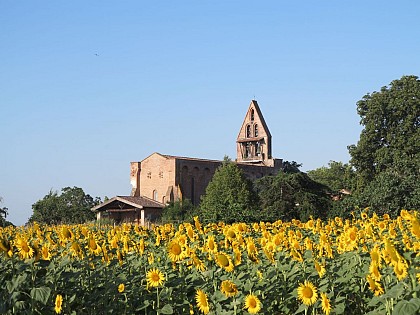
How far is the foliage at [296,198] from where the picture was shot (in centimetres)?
2883

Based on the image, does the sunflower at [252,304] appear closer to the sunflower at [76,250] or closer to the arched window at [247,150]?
the sunflower at [76,250]

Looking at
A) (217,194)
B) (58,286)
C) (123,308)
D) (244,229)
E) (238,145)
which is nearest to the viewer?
(58,286)

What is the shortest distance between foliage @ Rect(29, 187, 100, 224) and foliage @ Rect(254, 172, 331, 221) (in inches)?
871

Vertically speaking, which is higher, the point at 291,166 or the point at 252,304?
the point at 291,166

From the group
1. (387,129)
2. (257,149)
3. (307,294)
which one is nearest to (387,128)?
(387,129)

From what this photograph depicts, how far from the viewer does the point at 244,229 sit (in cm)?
765

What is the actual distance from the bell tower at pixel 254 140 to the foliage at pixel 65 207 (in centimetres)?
1693

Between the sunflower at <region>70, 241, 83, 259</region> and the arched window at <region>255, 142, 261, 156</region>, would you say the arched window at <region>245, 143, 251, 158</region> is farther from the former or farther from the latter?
the sunflower at <region>70, 241, 83, 259</region>

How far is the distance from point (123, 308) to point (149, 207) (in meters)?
46.7

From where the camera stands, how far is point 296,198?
29625 mm

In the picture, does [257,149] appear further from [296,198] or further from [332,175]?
[296,198]

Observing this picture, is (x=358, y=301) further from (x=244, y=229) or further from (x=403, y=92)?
(x=403, y=92)

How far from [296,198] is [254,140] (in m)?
38.5

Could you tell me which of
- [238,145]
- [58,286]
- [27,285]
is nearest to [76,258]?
[58,286]
